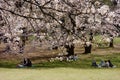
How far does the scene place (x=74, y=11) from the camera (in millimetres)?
5707

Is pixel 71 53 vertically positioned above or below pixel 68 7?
below

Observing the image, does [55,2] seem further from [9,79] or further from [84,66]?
[84,66]

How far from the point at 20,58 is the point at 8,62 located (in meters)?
2.75

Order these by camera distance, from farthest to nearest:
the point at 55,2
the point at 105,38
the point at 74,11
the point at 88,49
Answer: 1. the point at 88,49
2. the point at 105,38
3. the point at 55,2
4. the point at 74,11

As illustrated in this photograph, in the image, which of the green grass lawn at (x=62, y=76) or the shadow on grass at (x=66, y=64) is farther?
the shadow on grass at (x=66, y=64)

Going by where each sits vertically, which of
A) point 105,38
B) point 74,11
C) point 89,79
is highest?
point 74,11

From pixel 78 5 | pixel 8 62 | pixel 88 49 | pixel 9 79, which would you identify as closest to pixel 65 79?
pixel 9 79

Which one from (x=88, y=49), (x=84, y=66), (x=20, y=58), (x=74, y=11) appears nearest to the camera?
(x=74, y=11)

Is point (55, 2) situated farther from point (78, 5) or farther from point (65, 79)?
point (65, 79)

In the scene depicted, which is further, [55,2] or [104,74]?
[104,74]

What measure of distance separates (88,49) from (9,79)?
19.1 meters

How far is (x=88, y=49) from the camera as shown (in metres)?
38.4

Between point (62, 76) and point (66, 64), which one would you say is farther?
point (66, 64)

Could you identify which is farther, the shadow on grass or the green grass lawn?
the shadow on grass
